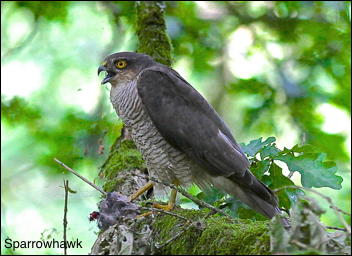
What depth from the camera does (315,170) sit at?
10.7 feet

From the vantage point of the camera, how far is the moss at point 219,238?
2.72m

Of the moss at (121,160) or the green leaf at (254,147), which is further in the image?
the moss at (121,160)

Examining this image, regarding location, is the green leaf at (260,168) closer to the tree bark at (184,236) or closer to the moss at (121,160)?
the tree bark at (184,236)

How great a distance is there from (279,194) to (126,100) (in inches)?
49.1

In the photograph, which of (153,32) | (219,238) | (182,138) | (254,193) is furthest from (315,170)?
(153,32)

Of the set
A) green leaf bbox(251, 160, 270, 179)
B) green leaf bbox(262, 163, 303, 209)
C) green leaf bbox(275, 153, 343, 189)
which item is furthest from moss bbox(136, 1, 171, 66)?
green leaf bbox(275, 153, 343, 189)

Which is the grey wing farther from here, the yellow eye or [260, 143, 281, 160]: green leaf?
the yellow eye

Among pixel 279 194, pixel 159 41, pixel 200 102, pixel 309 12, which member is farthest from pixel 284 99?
pixel 279 194

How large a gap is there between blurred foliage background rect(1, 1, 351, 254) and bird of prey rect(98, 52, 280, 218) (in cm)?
224

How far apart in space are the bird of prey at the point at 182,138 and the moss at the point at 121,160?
1.49ft

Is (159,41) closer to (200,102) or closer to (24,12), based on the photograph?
(200,102)

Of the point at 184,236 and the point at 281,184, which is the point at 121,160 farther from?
the point at 184,236

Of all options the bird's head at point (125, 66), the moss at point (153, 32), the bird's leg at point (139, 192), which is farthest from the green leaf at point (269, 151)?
the moss at point (153, 32)

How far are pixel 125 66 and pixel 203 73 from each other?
3189mm
